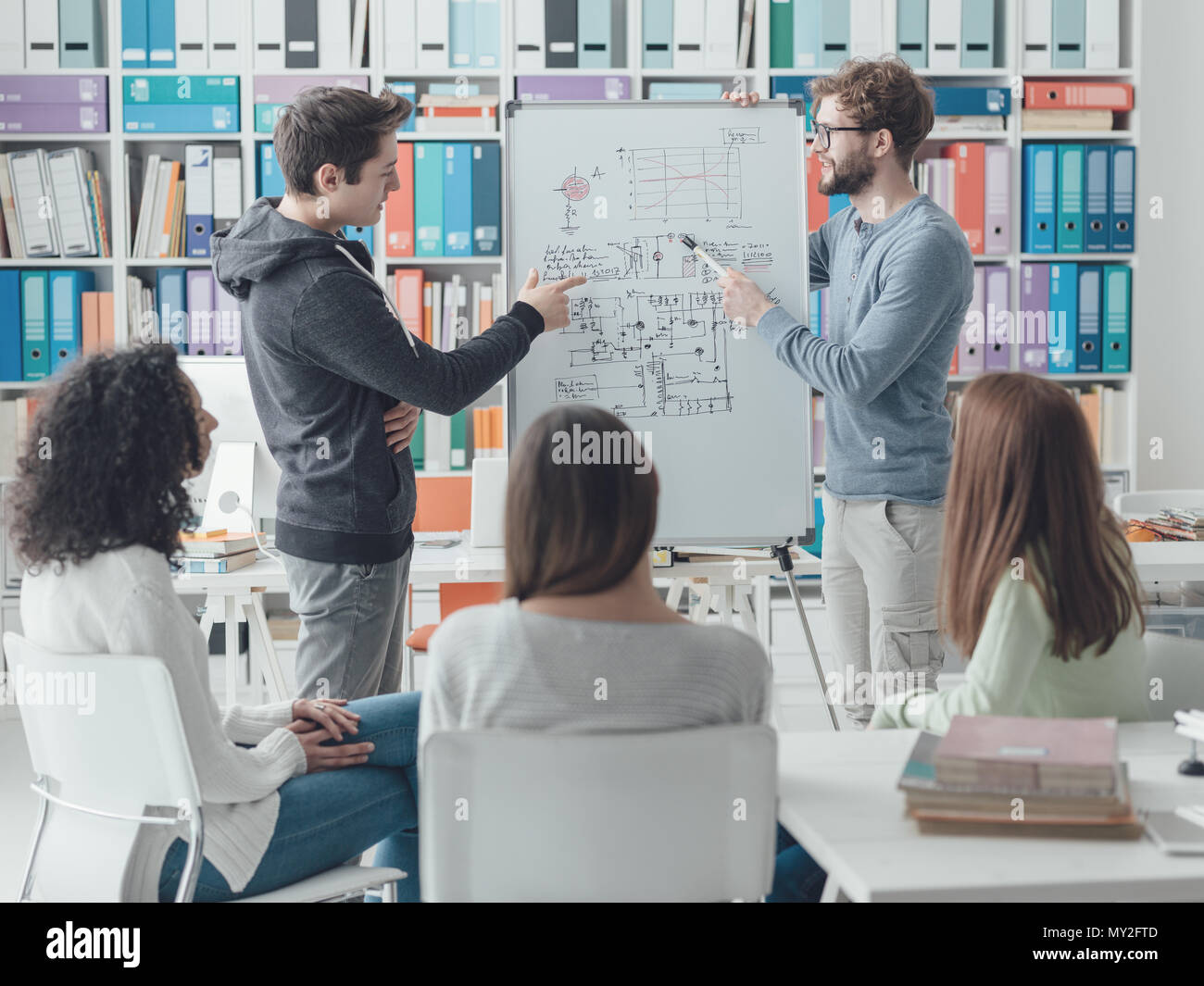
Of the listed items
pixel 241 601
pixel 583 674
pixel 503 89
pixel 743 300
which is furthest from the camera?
pixel 503 89

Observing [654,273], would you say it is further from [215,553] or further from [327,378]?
[215,553]

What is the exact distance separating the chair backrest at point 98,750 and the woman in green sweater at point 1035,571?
902 millimetres

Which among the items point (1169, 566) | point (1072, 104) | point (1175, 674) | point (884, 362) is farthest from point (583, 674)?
point (1072, 104)

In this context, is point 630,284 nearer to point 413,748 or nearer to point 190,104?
point 413,748

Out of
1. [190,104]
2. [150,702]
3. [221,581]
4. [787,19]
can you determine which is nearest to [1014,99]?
[787,19]

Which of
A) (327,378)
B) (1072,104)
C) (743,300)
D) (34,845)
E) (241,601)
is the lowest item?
(34,845)

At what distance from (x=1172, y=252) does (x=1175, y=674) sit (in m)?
3.03

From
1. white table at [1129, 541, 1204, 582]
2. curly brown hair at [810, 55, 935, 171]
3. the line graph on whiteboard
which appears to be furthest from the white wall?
the line graph on whiteboard

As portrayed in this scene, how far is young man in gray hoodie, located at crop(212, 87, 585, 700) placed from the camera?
1873mm

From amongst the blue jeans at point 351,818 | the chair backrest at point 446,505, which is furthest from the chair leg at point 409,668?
the blue jeans at point 351,818

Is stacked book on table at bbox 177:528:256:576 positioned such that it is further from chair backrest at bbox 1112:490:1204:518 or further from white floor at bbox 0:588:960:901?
chair backrest at bbox 1112:490:1204:518

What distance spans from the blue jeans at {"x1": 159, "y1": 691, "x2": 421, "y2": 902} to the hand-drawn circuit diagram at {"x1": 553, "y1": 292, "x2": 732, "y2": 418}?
84 cm

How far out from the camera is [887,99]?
87.7 inches

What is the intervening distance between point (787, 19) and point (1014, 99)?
81 centimetres
